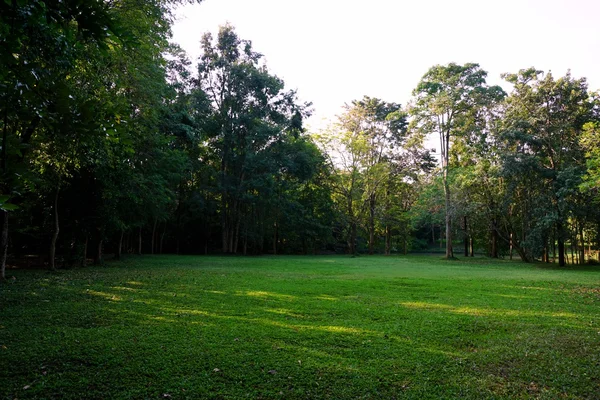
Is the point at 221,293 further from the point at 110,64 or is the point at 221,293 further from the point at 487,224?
the point at 487,224

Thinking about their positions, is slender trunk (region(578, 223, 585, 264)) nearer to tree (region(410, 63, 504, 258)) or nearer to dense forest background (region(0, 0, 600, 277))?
dense forest background (region(0, 0, 600, 277))

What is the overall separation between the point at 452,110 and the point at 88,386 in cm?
3056

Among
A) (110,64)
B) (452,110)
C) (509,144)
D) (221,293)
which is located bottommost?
(221,293)

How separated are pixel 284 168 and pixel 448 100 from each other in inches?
568

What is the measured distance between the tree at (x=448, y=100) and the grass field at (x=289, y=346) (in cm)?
2209

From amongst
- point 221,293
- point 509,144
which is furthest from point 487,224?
point 221,293

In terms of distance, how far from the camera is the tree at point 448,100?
92.5 ft

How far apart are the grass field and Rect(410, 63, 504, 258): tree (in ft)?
72.5

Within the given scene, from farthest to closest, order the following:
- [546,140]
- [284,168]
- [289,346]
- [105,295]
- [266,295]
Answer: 1. [284,168]
2. [546,140]
3. [266,295]
4. [105,295]
5. [289,346]

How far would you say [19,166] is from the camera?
86.7 inches

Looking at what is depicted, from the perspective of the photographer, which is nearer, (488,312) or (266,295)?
(488,312)

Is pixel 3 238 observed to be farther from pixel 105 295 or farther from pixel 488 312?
pixel 488 312

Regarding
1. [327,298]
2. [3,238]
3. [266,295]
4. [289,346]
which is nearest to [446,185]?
[327,298]

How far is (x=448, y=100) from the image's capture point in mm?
28500
